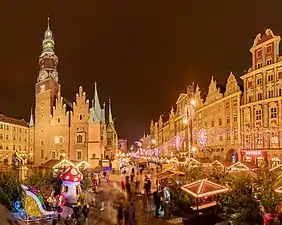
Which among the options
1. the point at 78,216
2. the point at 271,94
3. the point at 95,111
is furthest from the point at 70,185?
the point at 95,111

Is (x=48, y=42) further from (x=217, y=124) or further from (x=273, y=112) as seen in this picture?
(x=273, y=112)

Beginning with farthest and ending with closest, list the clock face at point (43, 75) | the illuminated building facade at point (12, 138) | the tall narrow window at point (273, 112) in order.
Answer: the illuminated building facade at point (12, 138), the clock face at point (43, 75), the tall narrow window at point (273, 112)

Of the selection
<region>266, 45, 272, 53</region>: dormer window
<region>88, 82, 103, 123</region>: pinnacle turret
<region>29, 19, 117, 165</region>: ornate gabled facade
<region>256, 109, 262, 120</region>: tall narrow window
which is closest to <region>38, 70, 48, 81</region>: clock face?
<region>29, 19, 117, 165</region>: ornate gabled facade

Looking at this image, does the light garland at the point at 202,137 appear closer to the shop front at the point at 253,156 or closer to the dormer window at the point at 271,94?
the shop front at the point at 253,156

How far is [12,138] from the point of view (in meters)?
92.2

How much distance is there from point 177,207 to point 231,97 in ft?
131

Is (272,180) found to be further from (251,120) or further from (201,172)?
(251,120)

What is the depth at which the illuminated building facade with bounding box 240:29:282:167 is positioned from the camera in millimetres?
46406

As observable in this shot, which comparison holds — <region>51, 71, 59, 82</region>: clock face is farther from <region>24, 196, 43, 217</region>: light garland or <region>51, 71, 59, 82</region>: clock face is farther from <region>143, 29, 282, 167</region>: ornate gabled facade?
<region>24, 196, 43, 217</region>: light garland

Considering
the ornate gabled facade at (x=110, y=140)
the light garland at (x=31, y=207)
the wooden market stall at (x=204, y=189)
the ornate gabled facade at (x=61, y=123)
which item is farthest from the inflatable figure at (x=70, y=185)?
the ornate gabled facade at (x=110, y=140)

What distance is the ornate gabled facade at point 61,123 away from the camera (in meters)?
70.8

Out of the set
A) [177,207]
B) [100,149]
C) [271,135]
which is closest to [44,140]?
[100,149]

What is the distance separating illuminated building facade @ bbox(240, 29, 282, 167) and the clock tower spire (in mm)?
42769

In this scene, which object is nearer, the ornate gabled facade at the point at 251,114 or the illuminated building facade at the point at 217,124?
the ornate gabled facade at the point at 251,114
